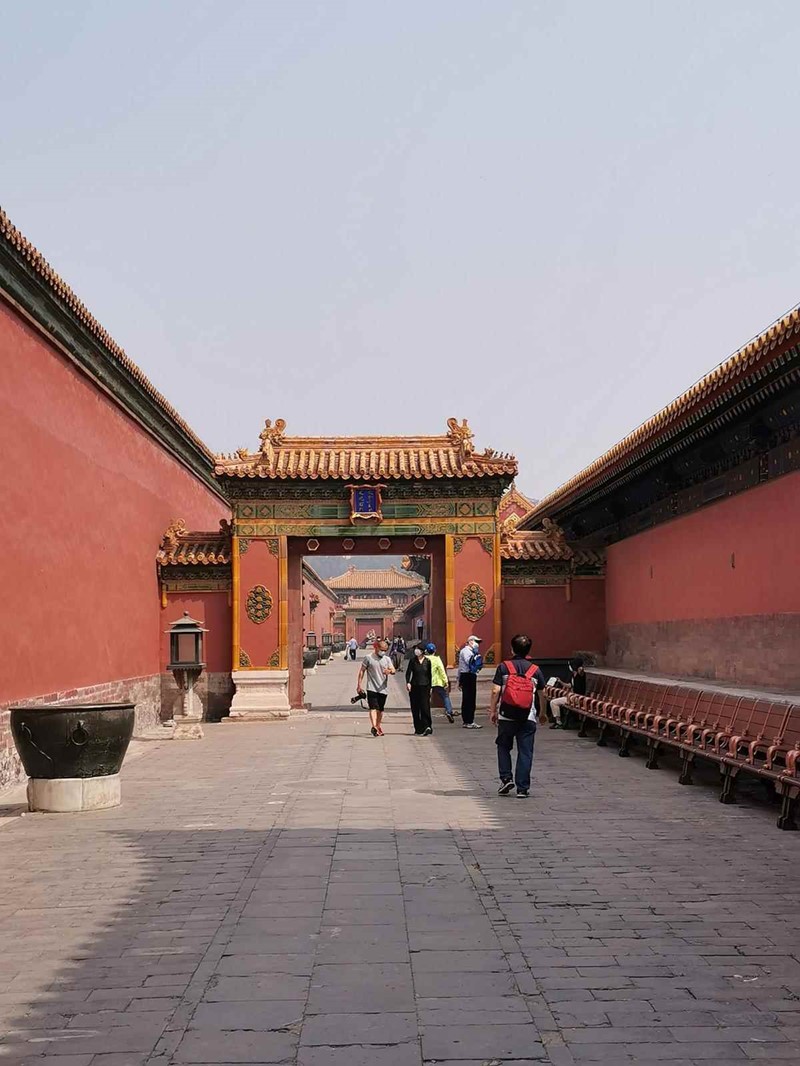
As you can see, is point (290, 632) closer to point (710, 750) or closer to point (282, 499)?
point (282, 499)

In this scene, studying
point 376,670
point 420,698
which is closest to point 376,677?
point 376,670

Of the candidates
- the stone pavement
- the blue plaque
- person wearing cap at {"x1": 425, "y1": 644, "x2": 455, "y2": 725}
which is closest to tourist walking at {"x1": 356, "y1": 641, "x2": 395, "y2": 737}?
person wearing cap at {"x1": 425, "y1": 644, "x2": 455, "y2": 725}

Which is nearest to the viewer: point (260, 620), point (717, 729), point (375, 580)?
point (717, 729)

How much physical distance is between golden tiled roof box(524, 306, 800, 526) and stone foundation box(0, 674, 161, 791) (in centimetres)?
723

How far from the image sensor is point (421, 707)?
17.4m

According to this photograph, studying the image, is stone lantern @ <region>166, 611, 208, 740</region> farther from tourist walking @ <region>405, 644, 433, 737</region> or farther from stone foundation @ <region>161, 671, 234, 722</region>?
tourist walking @ <region>405, 644, 433, 737</region>

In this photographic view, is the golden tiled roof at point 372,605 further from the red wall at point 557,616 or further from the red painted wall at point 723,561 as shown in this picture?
the red painted wall at point 723,561

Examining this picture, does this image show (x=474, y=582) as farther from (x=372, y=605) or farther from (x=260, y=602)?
(x=372, y=605)

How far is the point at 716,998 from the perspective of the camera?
15.3 feet

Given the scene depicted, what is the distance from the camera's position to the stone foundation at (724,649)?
12023mm

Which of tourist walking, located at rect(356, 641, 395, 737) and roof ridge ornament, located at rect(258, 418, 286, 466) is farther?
roof ridge ornament, located at rect(258, 418, 286, 466)

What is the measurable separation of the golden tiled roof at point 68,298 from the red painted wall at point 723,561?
8747mm

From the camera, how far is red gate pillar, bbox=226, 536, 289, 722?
2088 cm

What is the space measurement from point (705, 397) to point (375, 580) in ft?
208
